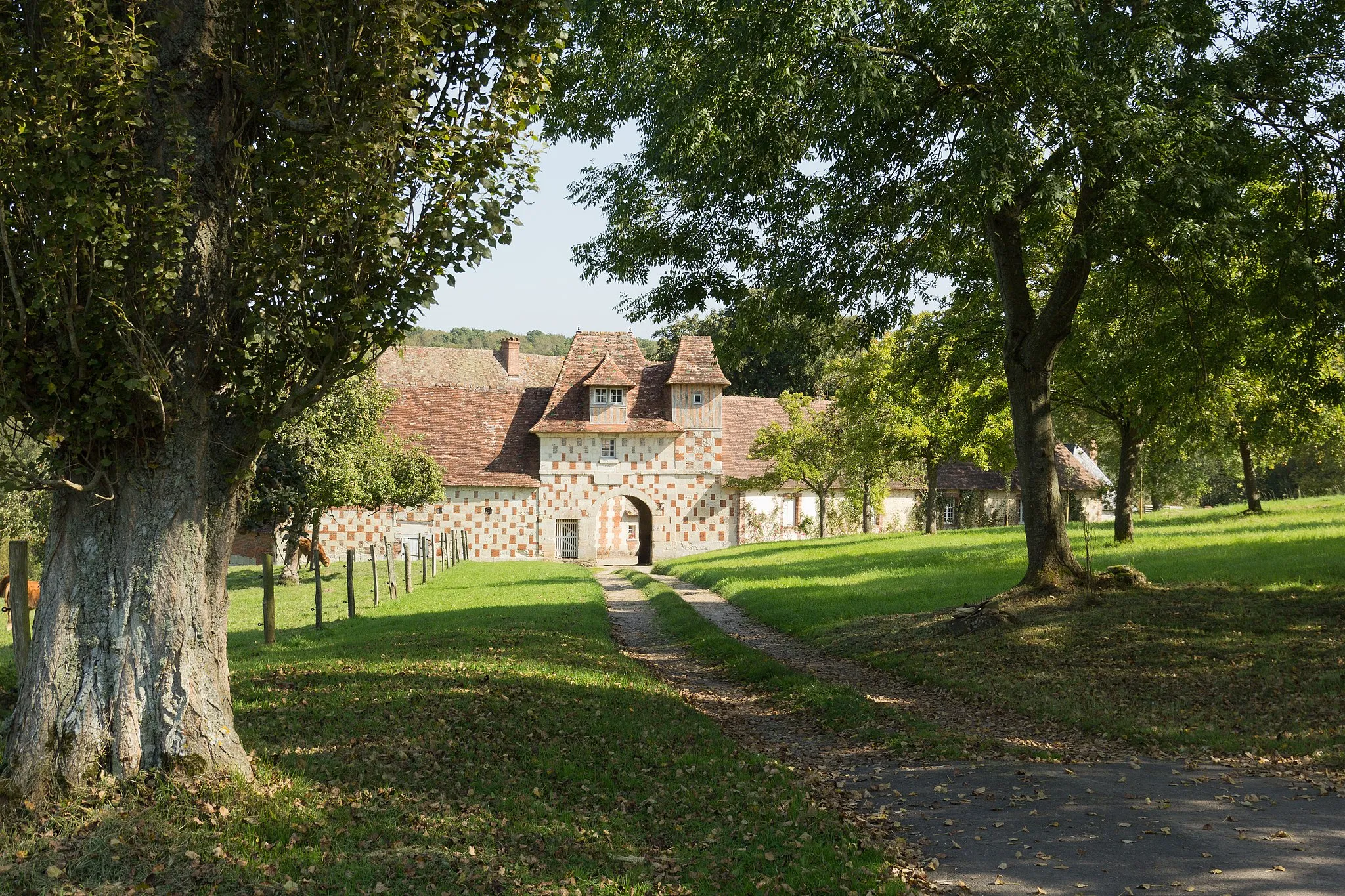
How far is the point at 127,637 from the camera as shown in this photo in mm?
6383

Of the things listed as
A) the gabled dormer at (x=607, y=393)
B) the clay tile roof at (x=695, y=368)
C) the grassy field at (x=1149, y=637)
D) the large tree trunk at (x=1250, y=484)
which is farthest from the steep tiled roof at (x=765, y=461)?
the grassy field at (x=1149, y=637)

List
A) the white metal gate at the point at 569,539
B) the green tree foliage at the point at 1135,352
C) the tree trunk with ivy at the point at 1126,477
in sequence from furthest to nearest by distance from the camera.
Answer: the white metal gate at the point at 569,539 < the tree trunk with ivy at the point at 1126,477 < the green tree foliage at the point at 1135,352

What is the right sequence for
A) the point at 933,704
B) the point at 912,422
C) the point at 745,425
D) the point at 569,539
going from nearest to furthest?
1. the point at 933,704
2. the point at 912,422
3. the point at 569,539
4. the point at 745,425

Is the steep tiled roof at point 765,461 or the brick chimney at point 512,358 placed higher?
the brick chimney at point 512,358

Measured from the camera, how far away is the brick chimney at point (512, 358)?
52500 millimetres

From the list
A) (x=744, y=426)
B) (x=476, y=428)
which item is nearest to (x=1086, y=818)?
(x=476, y=428)

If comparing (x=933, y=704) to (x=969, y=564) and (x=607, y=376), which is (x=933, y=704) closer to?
(x=969, y=564)

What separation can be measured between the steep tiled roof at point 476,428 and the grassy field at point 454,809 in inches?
1243

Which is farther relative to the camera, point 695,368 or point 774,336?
point 695,368

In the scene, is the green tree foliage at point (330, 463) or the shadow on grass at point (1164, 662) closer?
the shadow on grass at point (1164, 662)

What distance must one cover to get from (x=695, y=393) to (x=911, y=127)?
31630 millimetres

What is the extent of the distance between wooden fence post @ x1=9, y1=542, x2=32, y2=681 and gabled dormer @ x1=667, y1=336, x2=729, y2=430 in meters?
36.3

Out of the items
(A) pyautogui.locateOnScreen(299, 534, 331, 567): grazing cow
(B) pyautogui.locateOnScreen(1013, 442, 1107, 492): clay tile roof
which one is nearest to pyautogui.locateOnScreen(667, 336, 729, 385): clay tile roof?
(A) pyautogui.locateOnScreen(299, 534, 331, 567): grazing cow

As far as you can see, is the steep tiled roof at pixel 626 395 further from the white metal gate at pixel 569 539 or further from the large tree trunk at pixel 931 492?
the large tree trunk at pixel 931 492
